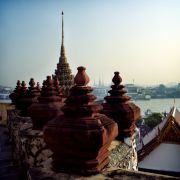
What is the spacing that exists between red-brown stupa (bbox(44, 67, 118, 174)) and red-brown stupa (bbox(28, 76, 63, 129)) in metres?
1.55

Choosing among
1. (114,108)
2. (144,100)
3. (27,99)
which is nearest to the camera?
(114,108)

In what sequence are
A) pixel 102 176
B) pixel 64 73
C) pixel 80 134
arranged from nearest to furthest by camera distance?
pixel 80 134
pixel 102 176
pixel 64 73

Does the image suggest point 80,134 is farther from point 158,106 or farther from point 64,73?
point 158,106

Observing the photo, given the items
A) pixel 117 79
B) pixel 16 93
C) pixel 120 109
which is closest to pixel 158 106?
pixel 16 93

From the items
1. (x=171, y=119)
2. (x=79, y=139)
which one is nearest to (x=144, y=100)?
(x=171, y=119)

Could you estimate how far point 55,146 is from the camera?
267 cm

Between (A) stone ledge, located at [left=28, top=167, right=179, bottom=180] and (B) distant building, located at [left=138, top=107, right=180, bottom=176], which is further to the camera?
(B) distant building, located at [left=138, top=107, right=180, bottom=176]

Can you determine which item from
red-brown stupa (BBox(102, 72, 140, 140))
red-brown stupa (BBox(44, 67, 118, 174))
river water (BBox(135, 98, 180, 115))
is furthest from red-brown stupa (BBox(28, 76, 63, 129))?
river water (BBox(135, 98, 180, 115))

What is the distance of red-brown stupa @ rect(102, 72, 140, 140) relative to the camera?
4.59 meters

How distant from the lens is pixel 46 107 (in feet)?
14.4

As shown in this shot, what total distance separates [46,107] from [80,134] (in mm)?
1967

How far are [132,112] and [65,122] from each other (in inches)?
85.9

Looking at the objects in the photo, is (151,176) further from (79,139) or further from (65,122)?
(65,122)

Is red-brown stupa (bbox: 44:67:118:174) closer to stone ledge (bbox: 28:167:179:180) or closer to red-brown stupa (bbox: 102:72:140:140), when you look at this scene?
stone ledge (bbox: 28:167:179:180)
